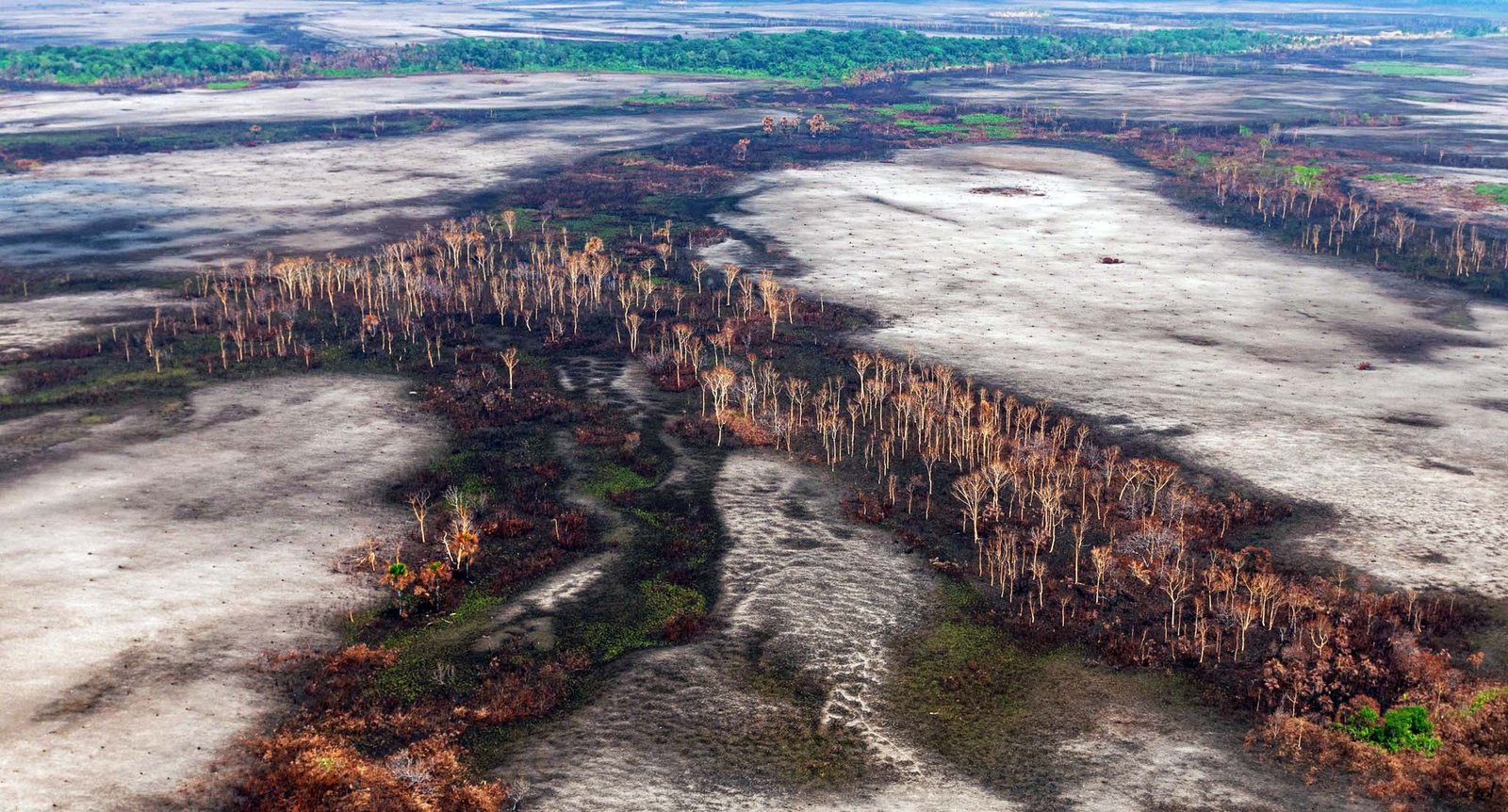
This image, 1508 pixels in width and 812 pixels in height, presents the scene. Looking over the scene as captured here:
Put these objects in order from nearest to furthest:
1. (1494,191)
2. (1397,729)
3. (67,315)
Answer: (1397,729), (67,315), (1494,191)

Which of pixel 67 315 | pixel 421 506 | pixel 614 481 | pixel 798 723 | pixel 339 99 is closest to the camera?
pixel 798 723

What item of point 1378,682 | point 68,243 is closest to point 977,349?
point 1378,682

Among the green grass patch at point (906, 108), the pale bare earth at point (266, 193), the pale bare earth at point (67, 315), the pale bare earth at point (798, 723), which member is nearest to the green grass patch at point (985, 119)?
the green grass patch at point (906, 108)

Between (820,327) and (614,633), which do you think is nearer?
(614,633)

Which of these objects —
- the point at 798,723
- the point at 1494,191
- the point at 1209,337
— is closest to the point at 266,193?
the point at 1209,337

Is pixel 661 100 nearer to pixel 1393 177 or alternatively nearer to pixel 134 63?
pixel 134 63

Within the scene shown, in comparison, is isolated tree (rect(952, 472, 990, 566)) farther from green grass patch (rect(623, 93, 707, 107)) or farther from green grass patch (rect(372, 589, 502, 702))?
green grass patch (rect(623, 93, 707, 107))

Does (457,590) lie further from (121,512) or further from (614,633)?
(121,512)
